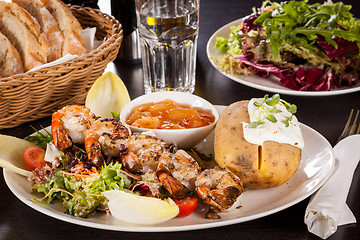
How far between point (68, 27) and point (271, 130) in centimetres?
150

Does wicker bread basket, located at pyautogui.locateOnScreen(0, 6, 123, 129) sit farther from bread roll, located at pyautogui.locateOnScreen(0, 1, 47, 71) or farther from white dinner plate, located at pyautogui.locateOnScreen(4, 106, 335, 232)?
white dinner plate, located at pyautogui.locateOnScreen(4, 106, 335, 232)

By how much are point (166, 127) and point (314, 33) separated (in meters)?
1.38

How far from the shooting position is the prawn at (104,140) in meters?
1.85

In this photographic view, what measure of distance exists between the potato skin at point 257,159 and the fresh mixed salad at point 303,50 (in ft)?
3.42

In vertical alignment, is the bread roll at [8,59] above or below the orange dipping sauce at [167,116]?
above

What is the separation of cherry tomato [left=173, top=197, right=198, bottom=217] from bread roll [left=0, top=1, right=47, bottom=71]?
1.32 meters

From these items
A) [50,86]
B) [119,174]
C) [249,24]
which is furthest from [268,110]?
[249,24]

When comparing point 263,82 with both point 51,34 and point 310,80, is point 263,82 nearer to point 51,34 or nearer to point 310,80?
point 310,80

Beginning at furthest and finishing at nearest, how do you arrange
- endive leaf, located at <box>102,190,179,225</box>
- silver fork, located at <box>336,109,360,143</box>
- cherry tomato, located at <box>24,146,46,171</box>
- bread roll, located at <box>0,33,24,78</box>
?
bread roll, located at <box>0,33,24,78</box>
silver fork, located at <box>336,109,360,143</box>
cherry tomato, located at <box>24,146,46,171</box>
endive leaf, located at <box>102,190,179,225</box>

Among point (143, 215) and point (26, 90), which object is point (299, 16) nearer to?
point (26, 90)

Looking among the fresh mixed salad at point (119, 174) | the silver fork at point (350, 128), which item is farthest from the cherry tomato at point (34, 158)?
the silver fork at point (350, 128)

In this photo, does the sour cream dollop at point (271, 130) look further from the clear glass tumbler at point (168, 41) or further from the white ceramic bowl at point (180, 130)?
the clear glass tumbler at point (168, 41)

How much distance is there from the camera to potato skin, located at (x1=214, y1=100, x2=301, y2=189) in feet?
5.84

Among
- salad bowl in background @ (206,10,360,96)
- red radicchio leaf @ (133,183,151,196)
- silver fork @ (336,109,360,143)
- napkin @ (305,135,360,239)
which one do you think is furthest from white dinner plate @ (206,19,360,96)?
red radicchio leaf @ (133,183,151,196)
